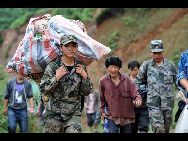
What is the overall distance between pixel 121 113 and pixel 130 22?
50.3 feet

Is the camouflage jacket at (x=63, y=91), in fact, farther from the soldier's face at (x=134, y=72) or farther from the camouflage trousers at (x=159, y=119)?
the soldier's face at (x=134, y=72)

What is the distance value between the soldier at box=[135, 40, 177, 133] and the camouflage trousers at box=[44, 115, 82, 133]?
2569mm

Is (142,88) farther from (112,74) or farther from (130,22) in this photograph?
(130,22)

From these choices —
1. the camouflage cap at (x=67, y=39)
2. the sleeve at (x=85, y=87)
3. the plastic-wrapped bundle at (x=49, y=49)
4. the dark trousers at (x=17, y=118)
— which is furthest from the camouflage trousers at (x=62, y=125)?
the dark trousers at (x=17, y=118)

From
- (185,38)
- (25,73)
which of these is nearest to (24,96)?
(25,73)

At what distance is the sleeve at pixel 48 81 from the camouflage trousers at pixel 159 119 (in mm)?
2948

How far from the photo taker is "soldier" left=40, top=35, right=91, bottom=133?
5.23 m

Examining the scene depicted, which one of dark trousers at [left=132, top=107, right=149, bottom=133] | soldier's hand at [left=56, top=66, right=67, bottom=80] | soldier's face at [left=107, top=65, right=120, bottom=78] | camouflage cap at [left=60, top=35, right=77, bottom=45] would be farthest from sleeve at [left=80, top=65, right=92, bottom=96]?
dark trousers at [left=132, top=107, right=149, bottom=133]

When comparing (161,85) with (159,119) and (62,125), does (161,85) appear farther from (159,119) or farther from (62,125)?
(62,125)

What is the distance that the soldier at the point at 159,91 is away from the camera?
293 inches

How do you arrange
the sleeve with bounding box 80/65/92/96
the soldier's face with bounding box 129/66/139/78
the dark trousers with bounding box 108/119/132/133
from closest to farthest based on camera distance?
the sleeve with bounding box 80/65/92/96, the dark trousers with bounding box 108/119/132/133, the soldier's face with bounding box 129/66/139/78

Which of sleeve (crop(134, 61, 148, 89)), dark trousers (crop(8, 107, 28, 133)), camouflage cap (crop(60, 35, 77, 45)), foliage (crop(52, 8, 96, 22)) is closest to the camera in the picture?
camouflage cap (crop(60, 35, 77, 45))

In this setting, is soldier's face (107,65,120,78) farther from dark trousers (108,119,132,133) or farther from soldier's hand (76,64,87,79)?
soldier's hand (76,64,87,79)

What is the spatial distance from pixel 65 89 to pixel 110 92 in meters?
1.59
